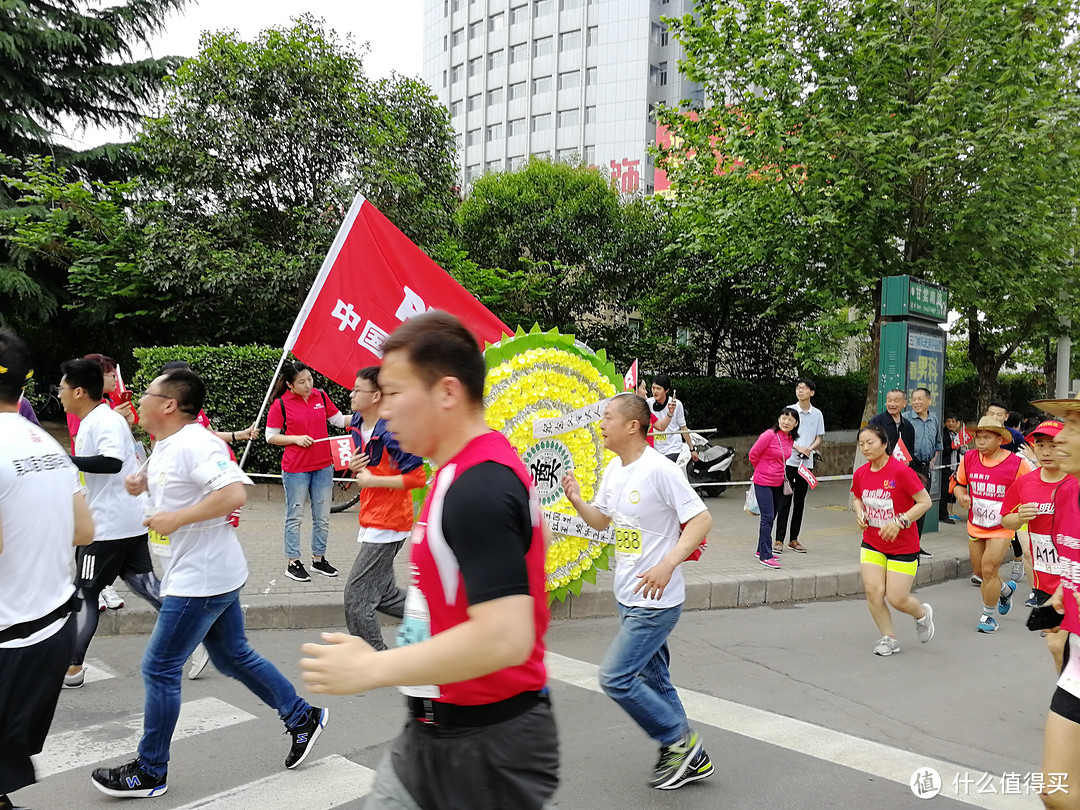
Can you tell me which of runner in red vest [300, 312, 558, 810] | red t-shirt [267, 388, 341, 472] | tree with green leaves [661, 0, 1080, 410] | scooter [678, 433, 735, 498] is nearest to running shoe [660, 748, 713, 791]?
runner in red vest [300, 312, 558, 810]

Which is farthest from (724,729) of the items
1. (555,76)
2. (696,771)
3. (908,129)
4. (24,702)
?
(555,76)

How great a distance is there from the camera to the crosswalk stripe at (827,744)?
150 inches

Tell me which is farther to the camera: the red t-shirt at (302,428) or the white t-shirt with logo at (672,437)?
the white t-shirt with logo at (672,437)

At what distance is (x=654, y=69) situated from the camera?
5603cm

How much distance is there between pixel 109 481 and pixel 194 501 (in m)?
1.68

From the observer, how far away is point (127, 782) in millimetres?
3611

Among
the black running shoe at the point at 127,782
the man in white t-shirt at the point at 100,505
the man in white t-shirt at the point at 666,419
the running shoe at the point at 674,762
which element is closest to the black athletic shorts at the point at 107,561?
the man in white t-shirt at the point at 100,505

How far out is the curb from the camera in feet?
20.6

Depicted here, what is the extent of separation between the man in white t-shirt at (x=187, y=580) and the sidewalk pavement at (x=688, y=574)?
2.58 meters

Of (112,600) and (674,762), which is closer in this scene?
(674,762)

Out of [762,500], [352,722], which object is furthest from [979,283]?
[352,722]

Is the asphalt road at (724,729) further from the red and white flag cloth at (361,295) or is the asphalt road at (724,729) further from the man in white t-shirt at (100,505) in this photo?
the red and white flag cloth at (361,295)

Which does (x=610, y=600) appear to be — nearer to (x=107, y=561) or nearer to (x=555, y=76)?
(x=107, y=561)

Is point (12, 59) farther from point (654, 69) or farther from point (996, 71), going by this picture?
point (654, 69)
